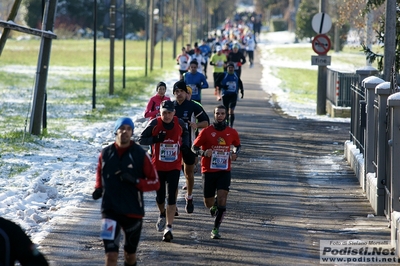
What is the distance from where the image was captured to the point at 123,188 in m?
8.20

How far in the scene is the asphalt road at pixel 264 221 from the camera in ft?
33.0

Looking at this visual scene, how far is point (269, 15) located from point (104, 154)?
5382 inches

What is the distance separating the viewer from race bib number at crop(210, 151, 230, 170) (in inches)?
447

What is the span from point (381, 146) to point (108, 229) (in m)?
5.83

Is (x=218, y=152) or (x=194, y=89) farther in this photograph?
(x=194, y=89)

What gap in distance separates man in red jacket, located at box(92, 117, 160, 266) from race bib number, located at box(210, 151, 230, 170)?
124 inches

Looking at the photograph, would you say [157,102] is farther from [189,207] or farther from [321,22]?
[321,22]

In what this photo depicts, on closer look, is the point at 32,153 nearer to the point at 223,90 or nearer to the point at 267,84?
the point at 223,90

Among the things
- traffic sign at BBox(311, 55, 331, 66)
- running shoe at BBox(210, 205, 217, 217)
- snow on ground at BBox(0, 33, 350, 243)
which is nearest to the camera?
running shoe at BBox(210, 205, 217, 217)

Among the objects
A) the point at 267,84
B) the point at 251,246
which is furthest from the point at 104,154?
the point at 267,84

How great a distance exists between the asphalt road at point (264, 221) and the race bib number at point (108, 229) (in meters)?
1.60

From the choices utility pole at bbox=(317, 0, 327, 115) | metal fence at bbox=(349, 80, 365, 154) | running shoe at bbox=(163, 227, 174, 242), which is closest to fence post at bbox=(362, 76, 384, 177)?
metal fence at bbox=(349, 80, 365, 154)

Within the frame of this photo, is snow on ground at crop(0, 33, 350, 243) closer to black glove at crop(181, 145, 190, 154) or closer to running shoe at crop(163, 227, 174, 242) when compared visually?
running shoe at crop(163, 227, 174, 242)

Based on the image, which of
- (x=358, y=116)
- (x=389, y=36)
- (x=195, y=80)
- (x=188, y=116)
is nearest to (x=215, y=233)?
(x=188, y=116)
